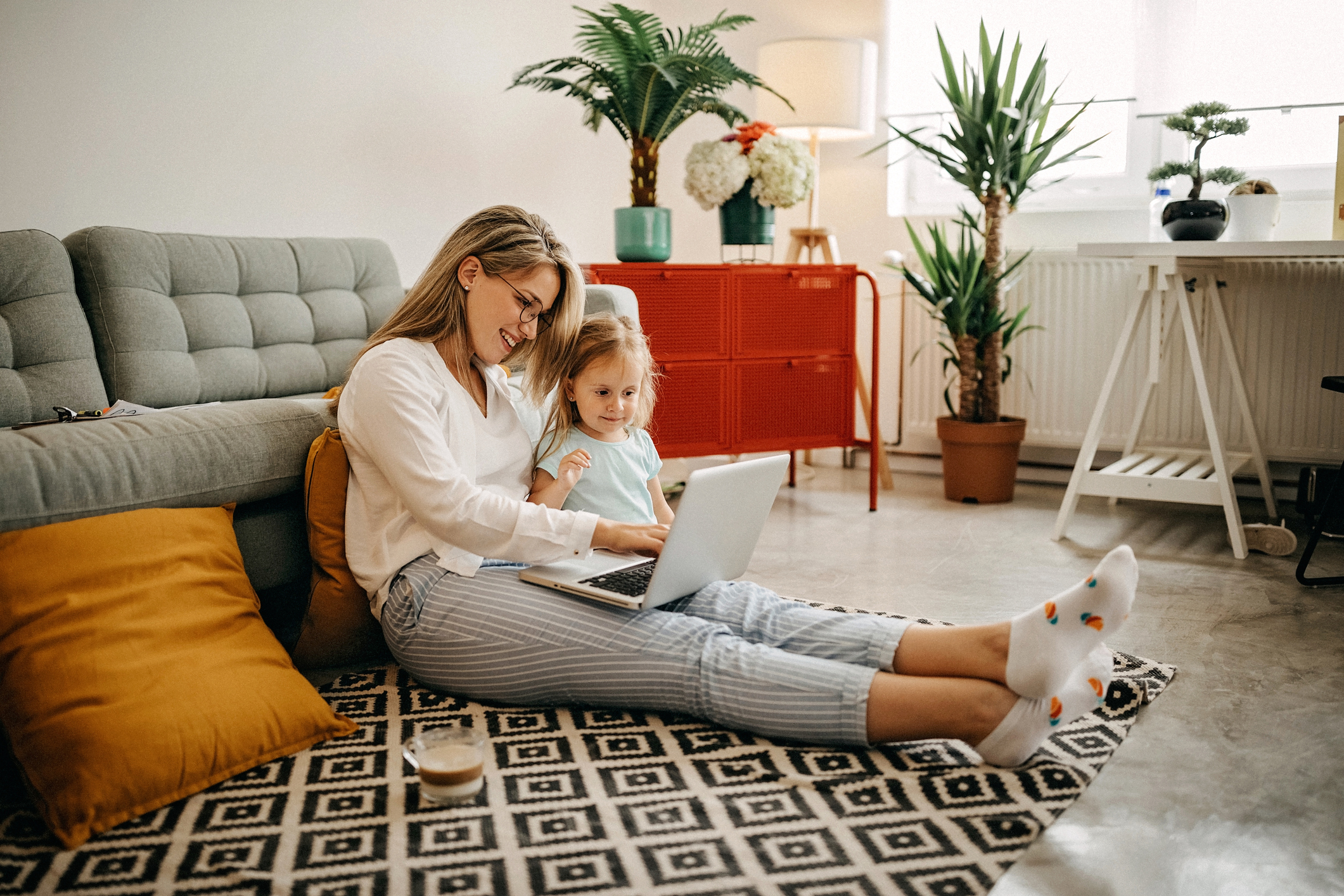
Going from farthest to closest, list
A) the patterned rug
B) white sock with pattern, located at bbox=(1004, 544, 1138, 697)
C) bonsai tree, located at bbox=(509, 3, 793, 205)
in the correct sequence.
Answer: bonsai tree, located at bbox=(509, 3, 793, 205) < white sock with pattern, located at bbox=(1004, 544, 1138, 697) < the patterned rug

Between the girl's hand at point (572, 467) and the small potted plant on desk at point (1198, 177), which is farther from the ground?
the small potted plant on desk at point (1198, 177)

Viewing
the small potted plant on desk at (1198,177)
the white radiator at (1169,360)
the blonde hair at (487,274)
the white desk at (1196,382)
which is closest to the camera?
the blonde hair at (487,274)

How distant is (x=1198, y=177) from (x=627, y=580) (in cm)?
219

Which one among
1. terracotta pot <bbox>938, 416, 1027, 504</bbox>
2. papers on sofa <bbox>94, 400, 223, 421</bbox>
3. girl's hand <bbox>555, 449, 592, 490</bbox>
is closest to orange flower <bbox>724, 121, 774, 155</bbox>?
terracotta pot <bbox>938, 416, 1027, 504</bbox>

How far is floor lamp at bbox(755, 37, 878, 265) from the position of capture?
3473 millimetres

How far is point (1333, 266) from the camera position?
10.2ft

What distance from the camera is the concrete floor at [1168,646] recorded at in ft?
4.04

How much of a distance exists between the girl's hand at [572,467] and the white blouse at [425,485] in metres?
0.08

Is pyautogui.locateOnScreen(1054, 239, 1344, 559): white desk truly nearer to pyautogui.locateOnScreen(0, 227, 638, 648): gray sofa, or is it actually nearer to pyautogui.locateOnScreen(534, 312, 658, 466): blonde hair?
pyautogui.locateOnScreen(0, 227, 638, 648): gray sofa

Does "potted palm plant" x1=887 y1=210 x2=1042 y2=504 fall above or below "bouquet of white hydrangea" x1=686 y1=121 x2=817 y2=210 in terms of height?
below

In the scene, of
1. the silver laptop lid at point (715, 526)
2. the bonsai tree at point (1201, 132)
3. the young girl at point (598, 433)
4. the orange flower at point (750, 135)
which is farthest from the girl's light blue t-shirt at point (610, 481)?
the bonsai tree at point (1201, 132)

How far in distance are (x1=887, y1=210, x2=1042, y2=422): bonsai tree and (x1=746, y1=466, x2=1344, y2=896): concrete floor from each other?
16.9 inches

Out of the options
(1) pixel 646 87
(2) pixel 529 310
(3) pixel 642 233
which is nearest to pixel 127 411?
(2) pixel 529 310

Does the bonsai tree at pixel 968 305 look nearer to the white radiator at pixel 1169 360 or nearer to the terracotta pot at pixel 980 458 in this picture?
the terracotta pot at pixel 980 458
